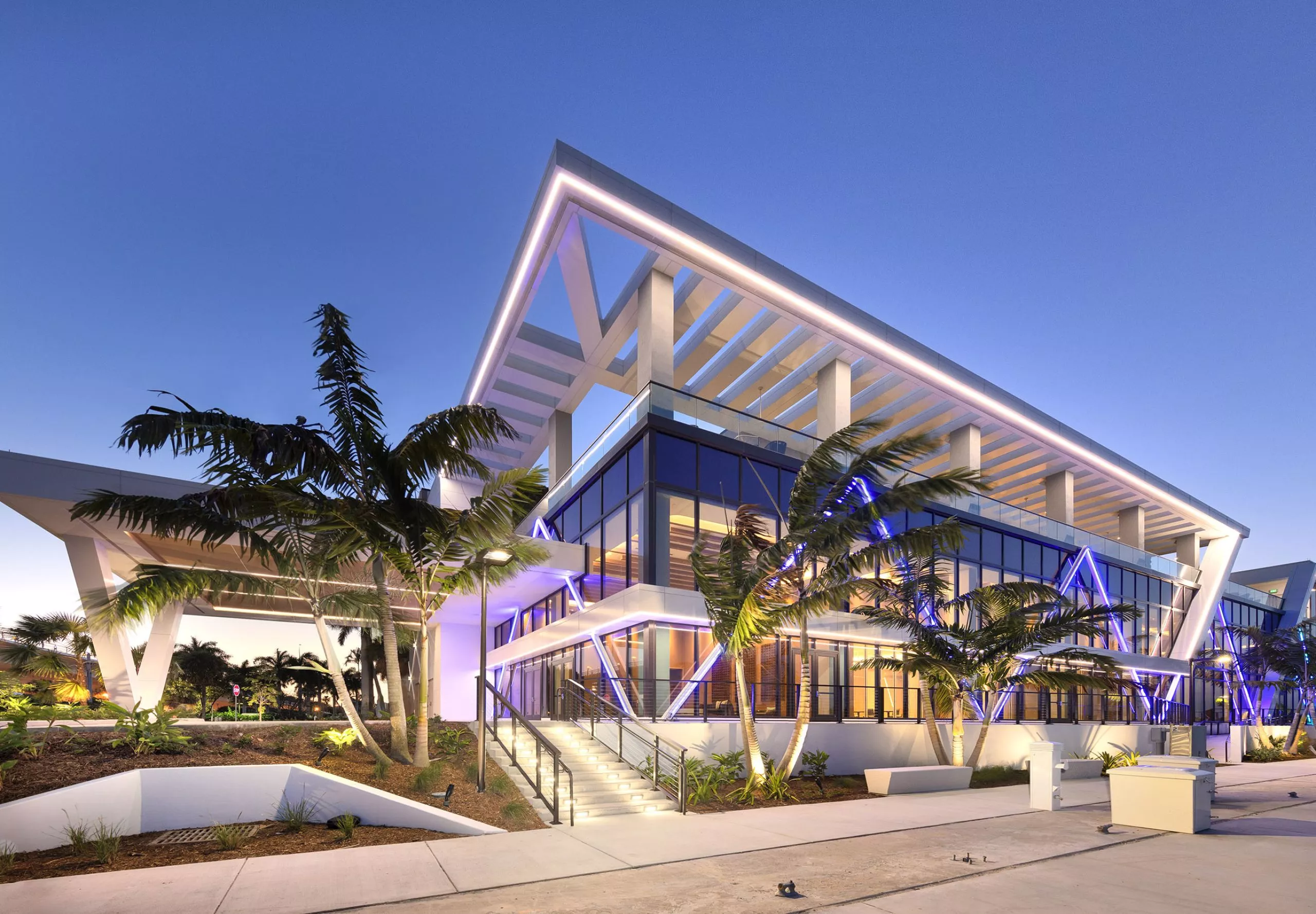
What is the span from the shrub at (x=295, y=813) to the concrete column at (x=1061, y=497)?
100 feet

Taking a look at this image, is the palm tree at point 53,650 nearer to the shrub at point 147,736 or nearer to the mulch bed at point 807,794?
the shrub at point 147,736

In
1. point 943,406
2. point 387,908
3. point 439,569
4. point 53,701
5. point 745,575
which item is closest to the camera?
point 387,908

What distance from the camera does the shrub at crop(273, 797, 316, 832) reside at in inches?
416

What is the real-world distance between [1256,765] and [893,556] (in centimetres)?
2586

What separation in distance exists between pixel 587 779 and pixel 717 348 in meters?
14.7

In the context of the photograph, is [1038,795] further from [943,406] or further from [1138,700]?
[1138,700]

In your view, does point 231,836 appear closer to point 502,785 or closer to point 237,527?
point 502,785

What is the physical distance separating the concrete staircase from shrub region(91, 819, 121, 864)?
5.50 metres

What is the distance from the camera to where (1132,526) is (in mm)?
38219

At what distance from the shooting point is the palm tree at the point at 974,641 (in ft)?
63.1

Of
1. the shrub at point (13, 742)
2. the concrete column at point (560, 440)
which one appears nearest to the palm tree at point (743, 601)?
the shrub at point (13, 742)

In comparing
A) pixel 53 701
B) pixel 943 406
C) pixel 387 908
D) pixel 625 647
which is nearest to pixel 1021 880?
pixel 387 908

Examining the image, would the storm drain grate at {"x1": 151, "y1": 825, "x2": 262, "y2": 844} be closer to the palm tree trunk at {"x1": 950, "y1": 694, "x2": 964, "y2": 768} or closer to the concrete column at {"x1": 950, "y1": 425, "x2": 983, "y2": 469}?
the palm tree trunk at {"x1": 950, "y1": 694, "x2": 964, "y2": 768}

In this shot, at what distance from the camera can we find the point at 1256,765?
3061 cm
